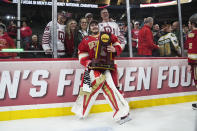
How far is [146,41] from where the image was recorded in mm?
3256

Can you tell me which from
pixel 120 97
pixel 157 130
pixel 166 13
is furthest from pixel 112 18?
pixel 157 130

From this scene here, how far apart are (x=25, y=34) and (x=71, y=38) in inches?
27.0

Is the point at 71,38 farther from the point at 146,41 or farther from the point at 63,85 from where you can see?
the point at 146,41

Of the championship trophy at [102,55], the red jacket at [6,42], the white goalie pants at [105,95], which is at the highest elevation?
the red jacket at [6,42]

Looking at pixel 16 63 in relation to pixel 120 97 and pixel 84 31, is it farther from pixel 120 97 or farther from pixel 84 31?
pixel 120 97

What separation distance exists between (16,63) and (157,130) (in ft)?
6.65

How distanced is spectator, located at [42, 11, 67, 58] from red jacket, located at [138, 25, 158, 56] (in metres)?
1.38

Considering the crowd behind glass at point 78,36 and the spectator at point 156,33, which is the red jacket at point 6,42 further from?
the spectator at point 156,33

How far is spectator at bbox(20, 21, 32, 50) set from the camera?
2.55 m

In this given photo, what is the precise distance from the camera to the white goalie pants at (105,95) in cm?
222

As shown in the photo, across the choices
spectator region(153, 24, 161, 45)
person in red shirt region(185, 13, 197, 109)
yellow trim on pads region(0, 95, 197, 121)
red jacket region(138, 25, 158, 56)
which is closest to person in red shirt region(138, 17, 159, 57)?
red jacket region(138, 25, 158, 56)

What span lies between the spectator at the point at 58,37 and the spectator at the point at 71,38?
63 mm

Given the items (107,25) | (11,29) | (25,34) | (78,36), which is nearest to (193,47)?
(107,25)

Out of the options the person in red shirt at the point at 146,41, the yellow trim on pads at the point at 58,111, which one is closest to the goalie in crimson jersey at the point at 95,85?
the yellow trim on pads at the point at 58,111
